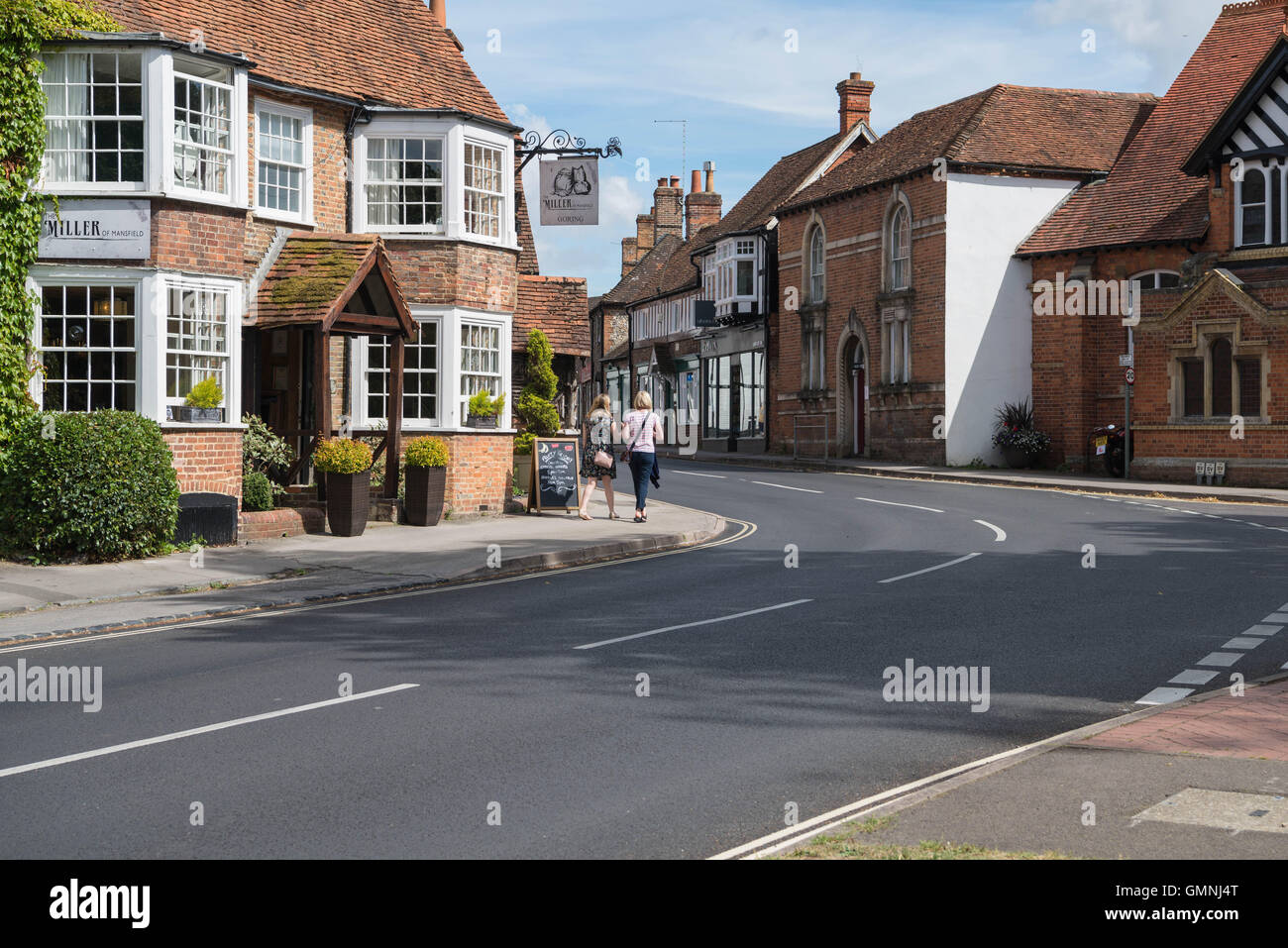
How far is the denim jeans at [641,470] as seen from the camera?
21297 mm

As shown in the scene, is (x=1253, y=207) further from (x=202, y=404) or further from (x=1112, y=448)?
(x=202, y=404)

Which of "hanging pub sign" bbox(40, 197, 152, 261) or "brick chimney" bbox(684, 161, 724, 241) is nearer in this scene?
"hanging pub sign" bbox(40, 197, 152, 261)

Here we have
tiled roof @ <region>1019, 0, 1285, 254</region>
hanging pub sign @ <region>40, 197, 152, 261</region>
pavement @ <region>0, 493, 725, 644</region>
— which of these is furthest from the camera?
tiled roof @ <region>1019, 0, 1285, 254</region>

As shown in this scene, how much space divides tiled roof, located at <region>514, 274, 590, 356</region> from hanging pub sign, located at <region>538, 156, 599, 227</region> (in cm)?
382

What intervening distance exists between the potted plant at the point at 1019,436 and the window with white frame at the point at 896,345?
3.42 meters

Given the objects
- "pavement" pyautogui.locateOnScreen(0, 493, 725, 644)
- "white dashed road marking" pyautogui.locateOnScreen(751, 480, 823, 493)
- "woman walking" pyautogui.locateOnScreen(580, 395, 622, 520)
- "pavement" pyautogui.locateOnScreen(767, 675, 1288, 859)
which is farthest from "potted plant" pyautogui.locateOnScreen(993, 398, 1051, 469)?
"pavement" pyautogui.locateOnScreen(767, 675, 1288, 859)

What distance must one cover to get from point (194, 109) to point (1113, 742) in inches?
611

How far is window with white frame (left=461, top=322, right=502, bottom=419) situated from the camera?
22.9m

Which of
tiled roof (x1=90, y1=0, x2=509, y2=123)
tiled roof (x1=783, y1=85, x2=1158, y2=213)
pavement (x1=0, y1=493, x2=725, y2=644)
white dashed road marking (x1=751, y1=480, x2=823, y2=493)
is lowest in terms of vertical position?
pavement (x1=0, y1=493, x2=725, y2=644)

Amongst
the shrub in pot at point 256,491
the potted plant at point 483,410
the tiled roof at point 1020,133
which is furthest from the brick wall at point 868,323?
the shrub in pot at point 256,491

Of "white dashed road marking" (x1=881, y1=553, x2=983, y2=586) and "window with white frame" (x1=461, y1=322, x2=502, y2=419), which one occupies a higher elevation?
"window with white frame" (x1=461, y1=322, x2=502, y2=419)

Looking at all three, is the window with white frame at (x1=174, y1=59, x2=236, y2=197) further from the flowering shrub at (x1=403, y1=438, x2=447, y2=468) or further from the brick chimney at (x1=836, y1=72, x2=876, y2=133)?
the brick chimney at (x1=836, y1=72, x2=876, y2=133)
